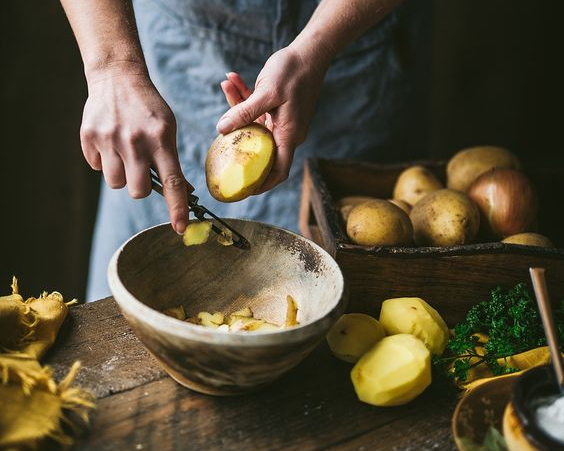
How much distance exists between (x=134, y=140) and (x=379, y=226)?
452 millimetres

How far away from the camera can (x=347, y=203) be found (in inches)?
51.1

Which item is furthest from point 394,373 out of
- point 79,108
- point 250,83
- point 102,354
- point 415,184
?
point 79,108

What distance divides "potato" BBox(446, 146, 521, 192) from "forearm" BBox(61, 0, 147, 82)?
0.72 meters

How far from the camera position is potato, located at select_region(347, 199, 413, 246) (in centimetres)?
108

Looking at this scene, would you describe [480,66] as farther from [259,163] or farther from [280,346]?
[280,346]

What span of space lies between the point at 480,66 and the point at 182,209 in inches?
82.2

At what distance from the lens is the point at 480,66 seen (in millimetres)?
2623

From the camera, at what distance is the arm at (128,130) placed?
34.9 inches

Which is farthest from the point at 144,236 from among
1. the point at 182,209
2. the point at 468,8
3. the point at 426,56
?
the point at 468,8

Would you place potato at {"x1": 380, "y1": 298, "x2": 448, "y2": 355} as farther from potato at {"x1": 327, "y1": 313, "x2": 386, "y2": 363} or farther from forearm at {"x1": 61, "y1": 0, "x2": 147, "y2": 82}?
forearm at {"x1": 61, "y1": 0, "x2": 147, "y2": 82}

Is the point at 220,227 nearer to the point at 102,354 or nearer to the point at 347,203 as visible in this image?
the point at 102,354

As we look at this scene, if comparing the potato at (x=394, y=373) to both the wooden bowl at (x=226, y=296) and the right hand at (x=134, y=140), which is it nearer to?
the wooden bowl at (x=226, y=296)

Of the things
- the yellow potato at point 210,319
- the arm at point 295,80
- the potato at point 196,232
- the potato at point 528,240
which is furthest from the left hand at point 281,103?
the potato at point 528,240

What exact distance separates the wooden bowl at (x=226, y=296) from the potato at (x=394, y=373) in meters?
0.10
